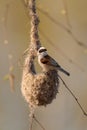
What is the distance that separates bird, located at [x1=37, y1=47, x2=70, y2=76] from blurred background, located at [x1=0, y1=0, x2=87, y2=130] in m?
1.78

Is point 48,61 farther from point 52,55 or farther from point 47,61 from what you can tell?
point 52,55

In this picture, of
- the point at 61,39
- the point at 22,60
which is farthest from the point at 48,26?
the point at 22,60

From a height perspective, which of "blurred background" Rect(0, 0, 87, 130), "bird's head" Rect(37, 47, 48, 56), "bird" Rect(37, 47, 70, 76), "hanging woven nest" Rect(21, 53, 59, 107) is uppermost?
"bird's head" Rect(37, 47, 48, 56)

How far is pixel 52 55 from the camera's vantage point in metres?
5.25

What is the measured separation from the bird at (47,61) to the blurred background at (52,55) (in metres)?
1.78

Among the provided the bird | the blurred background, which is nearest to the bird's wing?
the bird

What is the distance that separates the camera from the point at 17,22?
5.55m

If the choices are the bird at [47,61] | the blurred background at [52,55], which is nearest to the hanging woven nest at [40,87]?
the bird at [47,61]

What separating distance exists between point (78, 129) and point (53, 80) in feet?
6.75

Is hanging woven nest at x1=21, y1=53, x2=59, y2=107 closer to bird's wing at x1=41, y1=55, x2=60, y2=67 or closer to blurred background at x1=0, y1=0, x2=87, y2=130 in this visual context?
bird's wing at x1=41, y1=55, x2=60, y2=67

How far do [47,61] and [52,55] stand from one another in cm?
219

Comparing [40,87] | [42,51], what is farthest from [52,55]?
[42,51]

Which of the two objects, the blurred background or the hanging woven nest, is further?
the blurred background

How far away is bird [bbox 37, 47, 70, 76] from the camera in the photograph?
303cm
